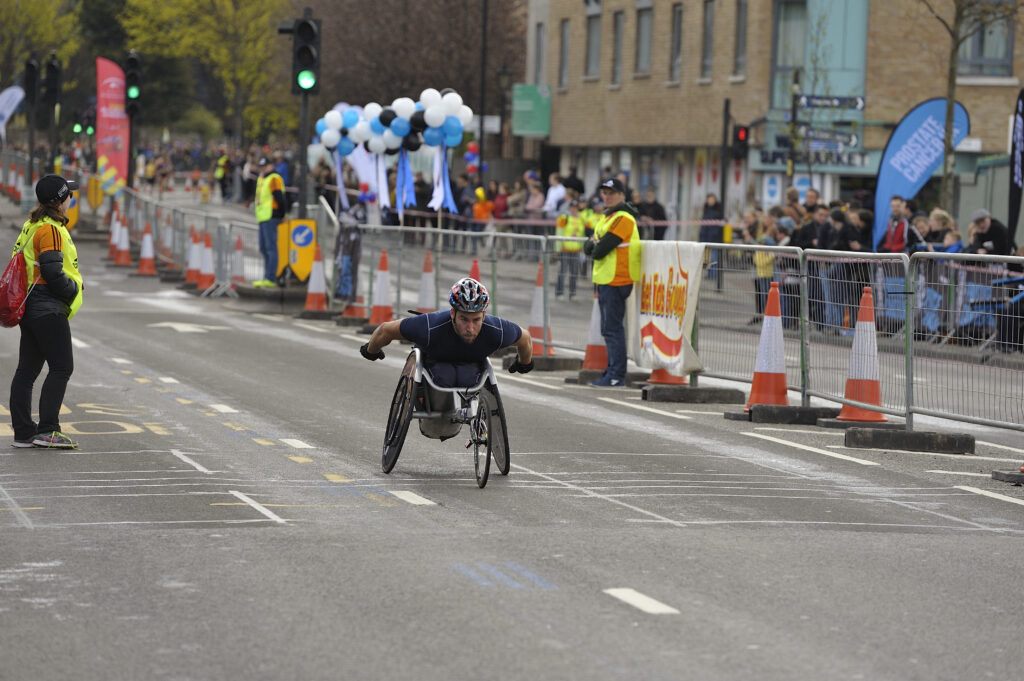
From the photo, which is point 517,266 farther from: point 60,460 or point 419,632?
point 419,632

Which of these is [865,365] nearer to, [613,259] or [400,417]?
[613,259]

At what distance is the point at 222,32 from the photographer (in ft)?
281

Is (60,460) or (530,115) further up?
(530,115)

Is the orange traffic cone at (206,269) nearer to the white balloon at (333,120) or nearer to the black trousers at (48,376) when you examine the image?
the white balloon at (333,120)

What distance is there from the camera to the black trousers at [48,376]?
12.1 metres

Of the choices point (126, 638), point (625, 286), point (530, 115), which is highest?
point (530, 115)

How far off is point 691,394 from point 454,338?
18.1 ft

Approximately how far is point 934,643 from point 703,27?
133 ft

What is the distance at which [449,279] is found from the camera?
22.5 meters

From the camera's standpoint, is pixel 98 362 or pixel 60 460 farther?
pixel 98 362

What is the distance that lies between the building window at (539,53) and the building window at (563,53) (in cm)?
173

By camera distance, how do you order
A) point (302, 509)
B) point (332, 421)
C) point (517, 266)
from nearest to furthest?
point (302, 509) → point (332, 421) → point (517, 266)

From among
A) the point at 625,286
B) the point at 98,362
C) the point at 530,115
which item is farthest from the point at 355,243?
the point at 530,115

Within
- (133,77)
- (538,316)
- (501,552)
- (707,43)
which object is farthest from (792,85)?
(501,552)
